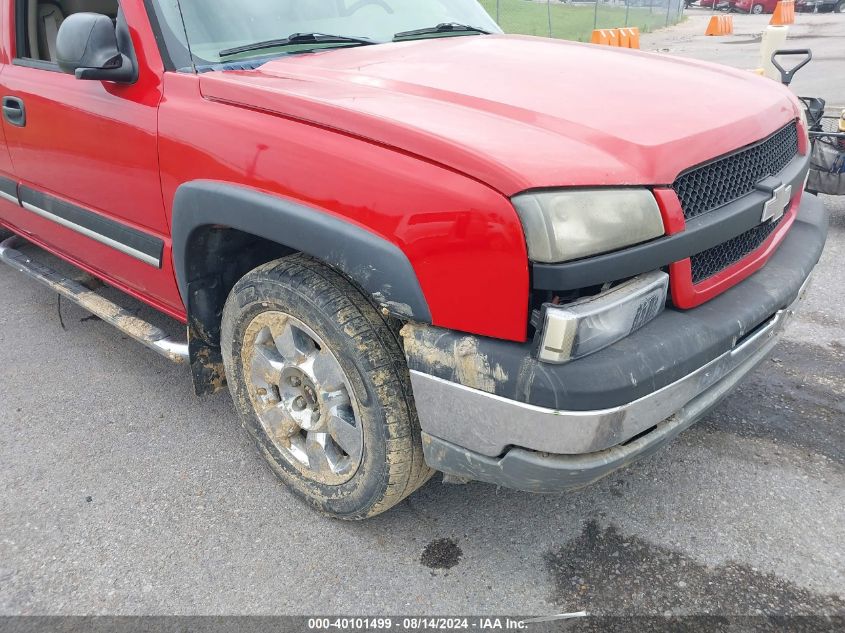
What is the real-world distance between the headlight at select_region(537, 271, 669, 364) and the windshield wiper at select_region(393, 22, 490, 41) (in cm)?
166

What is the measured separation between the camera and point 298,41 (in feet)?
8.52

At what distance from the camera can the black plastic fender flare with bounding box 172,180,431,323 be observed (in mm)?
1756

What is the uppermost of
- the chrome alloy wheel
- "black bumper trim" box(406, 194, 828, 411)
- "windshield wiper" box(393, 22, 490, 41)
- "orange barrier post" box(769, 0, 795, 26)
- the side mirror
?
"orange barrier post" box(769, 0, 795, 26)

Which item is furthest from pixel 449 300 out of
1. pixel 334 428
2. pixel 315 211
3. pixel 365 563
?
pixel 365 563

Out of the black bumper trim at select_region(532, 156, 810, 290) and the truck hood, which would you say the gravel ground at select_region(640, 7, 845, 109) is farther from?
the black bumper trim at select_region(532, 156, 810, 290)

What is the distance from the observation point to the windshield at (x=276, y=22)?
2418 millimetres

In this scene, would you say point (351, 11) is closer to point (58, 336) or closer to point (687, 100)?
point (687, 100)

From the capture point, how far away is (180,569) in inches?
87.2

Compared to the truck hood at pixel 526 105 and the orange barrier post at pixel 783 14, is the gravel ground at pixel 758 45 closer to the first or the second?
the orange barrier post at pixel 783 14

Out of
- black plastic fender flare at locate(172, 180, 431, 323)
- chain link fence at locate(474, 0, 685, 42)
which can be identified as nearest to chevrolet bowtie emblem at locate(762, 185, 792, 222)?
black plastic fender flare at locate(172, 180, 431, 323)

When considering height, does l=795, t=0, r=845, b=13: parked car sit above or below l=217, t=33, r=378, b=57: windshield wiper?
above

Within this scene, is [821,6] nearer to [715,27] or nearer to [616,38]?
[715,27]

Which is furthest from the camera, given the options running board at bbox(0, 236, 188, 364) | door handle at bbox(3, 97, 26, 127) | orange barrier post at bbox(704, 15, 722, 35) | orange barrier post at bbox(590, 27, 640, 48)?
orange barrier post at bbox(704, 15, 722, 35)

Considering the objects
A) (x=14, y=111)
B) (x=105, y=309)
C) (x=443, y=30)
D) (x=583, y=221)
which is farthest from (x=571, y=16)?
(x=583, y=221)
